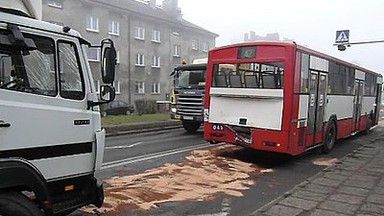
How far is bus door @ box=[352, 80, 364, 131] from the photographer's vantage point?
15.2 metres

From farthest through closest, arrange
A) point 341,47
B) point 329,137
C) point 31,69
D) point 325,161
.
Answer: point 341,47 < point 329,137 < point 325,161 < point 31,69

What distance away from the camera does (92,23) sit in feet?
114

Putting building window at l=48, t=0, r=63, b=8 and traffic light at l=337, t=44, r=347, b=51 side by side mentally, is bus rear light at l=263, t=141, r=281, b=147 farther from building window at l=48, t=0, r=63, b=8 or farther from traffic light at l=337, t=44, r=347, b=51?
building window at l=48, t=0, r=63, b=8

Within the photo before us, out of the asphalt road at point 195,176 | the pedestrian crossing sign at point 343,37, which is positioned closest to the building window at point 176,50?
the pedestrian crossing sign at point 343,37

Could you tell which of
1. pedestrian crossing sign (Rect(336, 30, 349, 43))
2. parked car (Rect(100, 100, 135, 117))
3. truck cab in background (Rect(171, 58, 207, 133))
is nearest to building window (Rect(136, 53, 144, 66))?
parked car (Rect(100, 100, 135, 117))

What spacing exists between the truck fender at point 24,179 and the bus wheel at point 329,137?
9.72 metres

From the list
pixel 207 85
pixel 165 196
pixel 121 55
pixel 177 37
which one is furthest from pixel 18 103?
pixel 177 37

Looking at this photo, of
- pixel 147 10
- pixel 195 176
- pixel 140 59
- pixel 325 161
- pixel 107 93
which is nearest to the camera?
pixel 107 93

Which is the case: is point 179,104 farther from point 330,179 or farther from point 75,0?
point 75,0

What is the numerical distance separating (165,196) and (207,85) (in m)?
4.91

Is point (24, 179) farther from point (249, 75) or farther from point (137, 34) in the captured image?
point (137, 34)

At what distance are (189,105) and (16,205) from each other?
13.0 m

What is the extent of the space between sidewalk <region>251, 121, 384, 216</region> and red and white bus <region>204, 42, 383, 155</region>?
1.31 metres

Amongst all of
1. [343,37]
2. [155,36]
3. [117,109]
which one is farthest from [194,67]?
[155,36]
